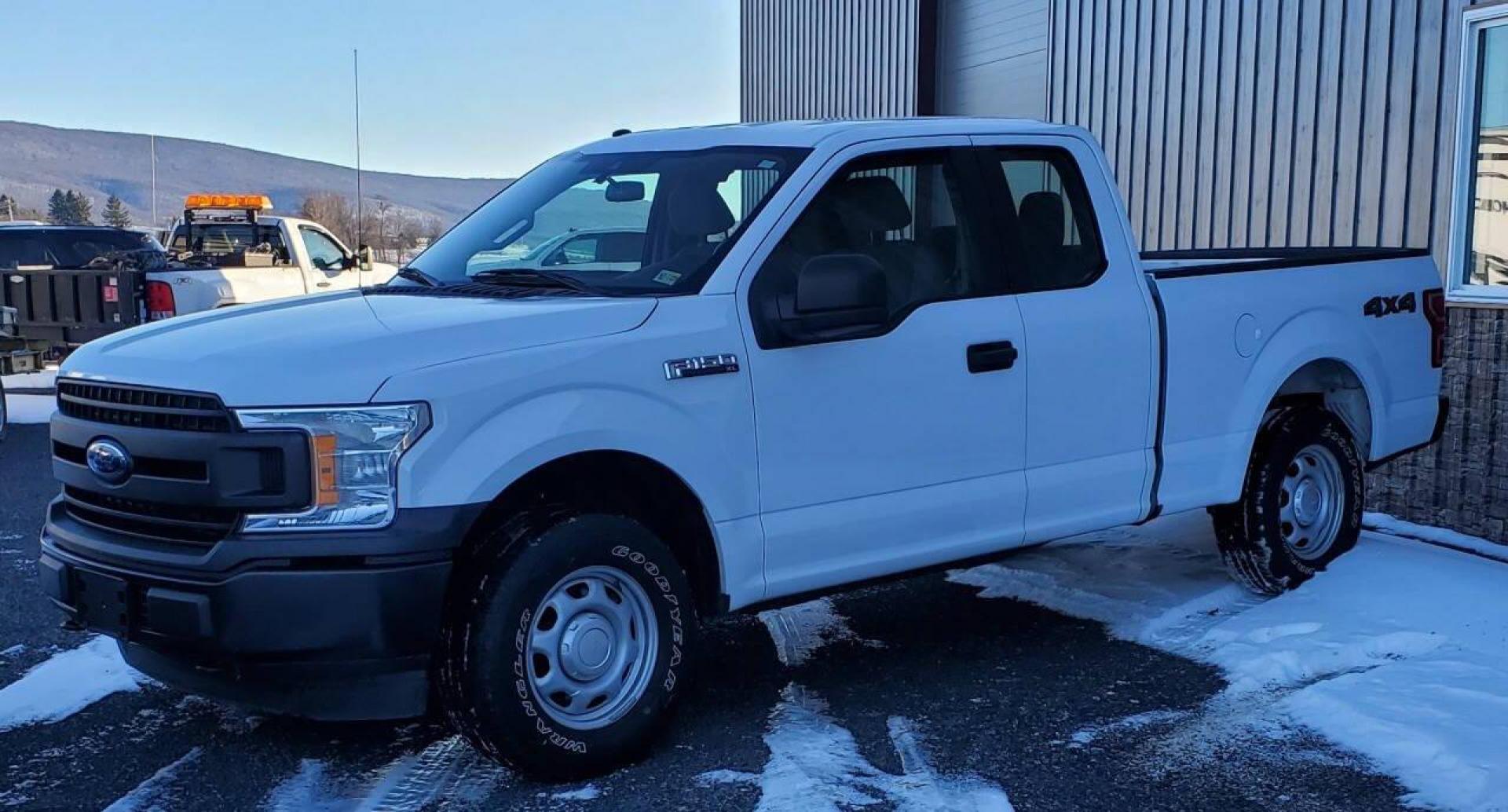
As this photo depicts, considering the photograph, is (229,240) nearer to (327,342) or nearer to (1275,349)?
(1275,349)

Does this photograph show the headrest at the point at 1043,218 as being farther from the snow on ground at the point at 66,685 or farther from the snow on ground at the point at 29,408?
the snow on ground at the point at 29,408

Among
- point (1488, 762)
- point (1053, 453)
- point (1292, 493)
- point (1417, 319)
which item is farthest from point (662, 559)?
point (1417, 319)

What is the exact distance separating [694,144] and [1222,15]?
5668 millimetres

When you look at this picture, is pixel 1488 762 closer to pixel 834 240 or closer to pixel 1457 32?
pixel 834 240

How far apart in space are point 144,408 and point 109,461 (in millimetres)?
216

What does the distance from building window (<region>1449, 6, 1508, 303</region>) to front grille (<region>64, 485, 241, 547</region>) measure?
673 cm

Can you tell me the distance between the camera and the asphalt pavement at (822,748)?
4.18 meters

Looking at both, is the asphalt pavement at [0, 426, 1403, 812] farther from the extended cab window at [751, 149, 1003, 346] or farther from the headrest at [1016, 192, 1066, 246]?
the headrest at [1016, 192, 1066, 246]

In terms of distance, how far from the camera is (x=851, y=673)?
546 centimetres

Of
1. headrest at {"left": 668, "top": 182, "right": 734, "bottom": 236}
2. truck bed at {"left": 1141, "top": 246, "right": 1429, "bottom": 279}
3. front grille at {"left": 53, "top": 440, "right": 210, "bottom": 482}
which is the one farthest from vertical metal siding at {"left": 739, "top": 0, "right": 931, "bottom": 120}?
front grille at {"left": 53, "top": 440, "right": 210, "bottom": 482}

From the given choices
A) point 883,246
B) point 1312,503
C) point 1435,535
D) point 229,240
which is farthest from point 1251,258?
point 229,240

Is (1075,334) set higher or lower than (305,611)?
higher

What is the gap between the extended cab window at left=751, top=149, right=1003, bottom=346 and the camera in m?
4.61

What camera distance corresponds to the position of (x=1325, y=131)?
28.9 feet
